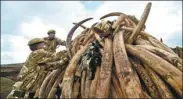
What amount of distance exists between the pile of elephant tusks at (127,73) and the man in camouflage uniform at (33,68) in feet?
2.51

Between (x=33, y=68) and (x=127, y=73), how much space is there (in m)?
2.98

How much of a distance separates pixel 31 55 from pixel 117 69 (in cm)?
291

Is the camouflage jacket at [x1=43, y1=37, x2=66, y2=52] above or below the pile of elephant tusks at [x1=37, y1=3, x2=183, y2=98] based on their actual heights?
above

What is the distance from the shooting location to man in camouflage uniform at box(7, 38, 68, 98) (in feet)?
19.3

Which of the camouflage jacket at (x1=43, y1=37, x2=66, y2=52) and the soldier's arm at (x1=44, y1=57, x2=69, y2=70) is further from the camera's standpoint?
the camouflage jacket at (x1=43, y1=37, x2=66, y2=52)

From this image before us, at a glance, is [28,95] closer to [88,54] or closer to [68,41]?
[68,41]

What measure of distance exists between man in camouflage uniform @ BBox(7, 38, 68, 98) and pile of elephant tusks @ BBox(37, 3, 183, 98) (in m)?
0.77

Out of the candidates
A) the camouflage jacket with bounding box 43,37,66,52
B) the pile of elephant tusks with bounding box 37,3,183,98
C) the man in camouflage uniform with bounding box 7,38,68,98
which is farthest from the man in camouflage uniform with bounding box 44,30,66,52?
the pile of elephant tusks with bounding box 37,3,183,98

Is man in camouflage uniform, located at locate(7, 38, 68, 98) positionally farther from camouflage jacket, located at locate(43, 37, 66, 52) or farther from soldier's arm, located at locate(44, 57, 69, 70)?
camouflage jacket, located at locate(43, 37, 66, 52)

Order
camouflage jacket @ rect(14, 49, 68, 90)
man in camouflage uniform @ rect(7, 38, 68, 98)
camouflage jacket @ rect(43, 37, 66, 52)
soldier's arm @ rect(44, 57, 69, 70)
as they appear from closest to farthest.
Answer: soldier's arm @ rect(44, 57, 69, 70) < man in camouflage uniform @ rect(7, 38, 68, 98) < camouflage jacket @ rect(14, 49, 68, 90) < camouflage jacket @ rect(43, 37, 66, 52)

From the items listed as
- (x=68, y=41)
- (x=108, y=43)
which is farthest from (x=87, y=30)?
(x=108, y=43)

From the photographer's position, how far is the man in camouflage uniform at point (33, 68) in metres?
5.87

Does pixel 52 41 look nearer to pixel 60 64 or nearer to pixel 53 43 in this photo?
pixel 53 43

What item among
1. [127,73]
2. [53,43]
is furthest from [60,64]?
[53,43]
